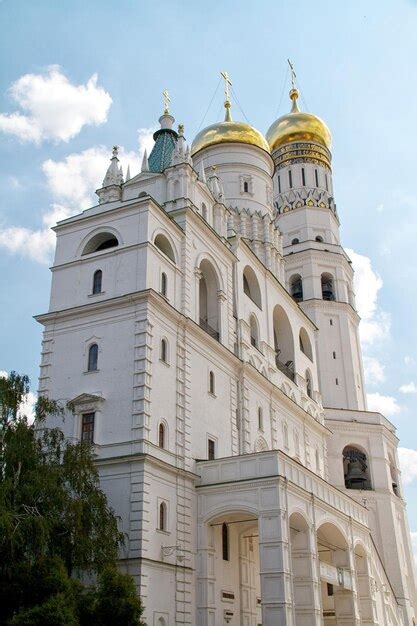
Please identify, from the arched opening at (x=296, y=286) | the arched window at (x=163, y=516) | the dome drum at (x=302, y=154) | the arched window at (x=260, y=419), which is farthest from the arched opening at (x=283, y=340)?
the dome drum at (x=302, y=154)

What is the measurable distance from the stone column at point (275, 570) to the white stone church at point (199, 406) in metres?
0.05

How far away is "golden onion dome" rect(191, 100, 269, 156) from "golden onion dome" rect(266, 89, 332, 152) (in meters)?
12.8

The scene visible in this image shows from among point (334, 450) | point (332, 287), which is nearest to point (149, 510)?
point (334, 450)

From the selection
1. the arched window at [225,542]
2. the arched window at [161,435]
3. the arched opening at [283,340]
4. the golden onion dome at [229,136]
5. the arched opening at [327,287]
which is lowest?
the arched window at [225,542]

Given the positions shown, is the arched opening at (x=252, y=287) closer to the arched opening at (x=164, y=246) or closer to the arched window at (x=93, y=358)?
the arched opening at (x=164, y=246)

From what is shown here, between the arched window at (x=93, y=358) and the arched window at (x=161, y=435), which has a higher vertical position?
the arched window at (x=93, y=358)

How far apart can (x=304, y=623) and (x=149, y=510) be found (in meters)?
6.85

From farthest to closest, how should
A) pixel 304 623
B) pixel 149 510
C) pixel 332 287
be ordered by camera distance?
pixel 332 287, pixel 304 623, pixel 149 510

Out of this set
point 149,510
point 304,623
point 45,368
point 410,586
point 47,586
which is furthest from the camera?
point 410,586

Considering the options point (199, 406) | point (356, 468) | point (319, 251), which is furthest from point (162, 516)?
point (319, 251)

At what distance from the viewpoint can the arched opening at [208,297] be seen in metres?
31.7

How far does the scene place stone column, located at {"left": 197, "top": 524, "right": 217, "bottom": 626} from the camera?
24.8m

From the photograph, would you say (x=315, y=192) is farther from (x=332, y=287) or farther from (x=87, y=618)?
→ (x=87, y=618)

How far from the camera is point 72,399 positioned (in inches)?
1024
